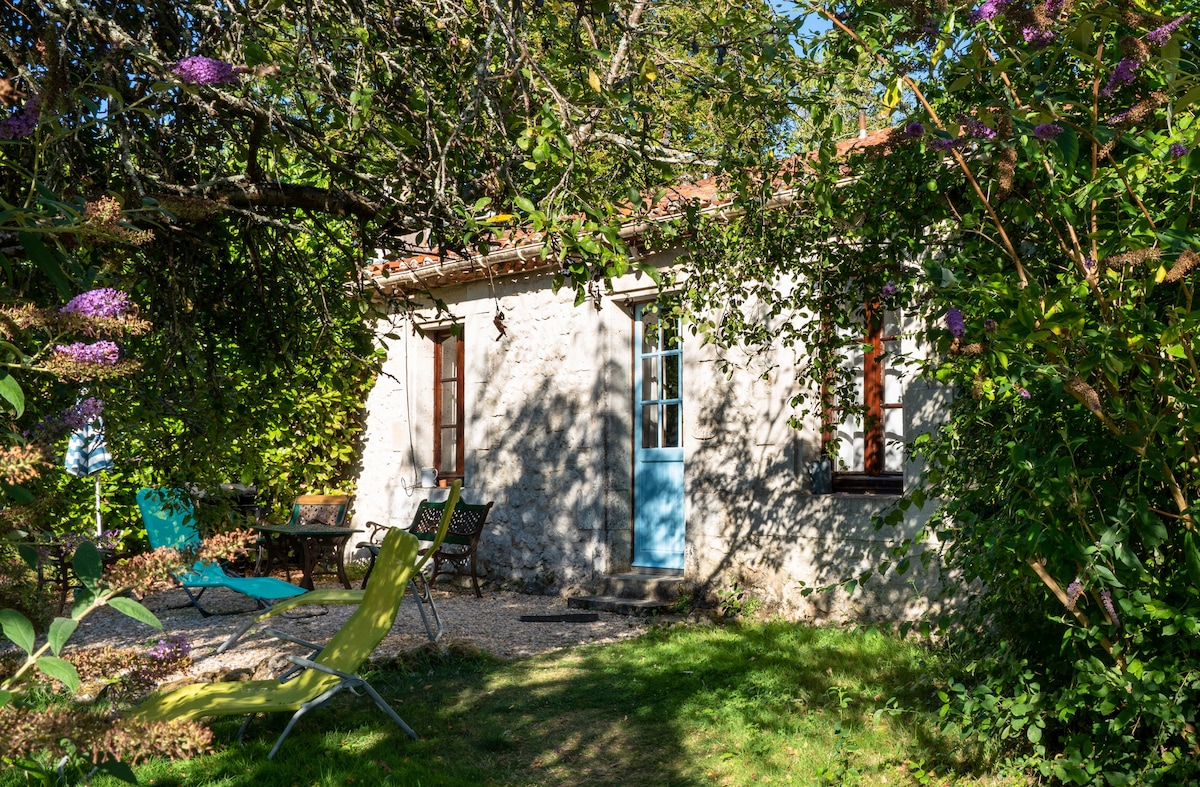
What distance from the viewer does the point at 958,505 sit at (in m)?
3.60

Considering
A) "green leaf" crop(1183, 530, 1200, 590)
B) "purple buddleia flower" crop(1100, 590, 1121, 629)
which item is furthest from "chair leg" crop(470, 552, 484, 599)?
"green leaf" crop(1183, 530, 1200, 590)

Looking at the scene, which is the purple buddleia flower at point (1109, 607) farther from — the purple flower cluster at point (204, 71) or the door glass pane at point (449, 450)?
the door glass pane at point (449, 450)

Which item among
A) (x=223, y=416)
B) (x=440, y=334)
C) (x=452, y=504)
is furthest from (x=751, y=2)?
(x=440, y=334)

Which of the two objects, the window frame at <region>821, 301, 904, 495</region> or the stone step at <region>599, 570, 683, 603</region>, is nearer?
the window frame at <region>821, 301, 904, 495</region>

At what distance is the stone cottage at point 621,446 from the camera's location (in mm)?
7391

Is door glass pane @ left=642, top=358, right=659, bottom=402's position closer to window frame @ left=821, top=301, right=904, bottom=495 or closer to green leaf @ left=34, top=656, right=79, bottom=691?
window frame @ left=821, top=301, right=904, bottom=495

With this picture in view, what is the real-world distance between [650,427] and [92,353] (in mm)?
7547

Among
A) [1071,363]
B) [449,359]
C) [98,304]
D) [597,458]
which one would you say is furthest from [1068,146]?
[449,359]

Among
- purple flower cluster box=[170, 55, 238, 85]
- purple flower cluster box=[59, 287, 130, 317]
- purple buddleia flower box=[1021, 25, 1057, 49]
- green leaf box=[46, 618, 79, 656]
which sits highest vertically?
purple buddleia flower box=[1021, 25, 1057, 49]

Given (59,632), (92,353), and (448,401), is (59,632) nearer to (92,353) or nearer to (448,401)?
(92,353)

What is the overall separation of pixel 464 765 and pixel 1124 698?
2.63 meters

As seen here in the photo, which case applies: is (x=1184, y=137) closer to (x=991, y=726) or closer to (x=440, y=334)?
(x=991, y=726)

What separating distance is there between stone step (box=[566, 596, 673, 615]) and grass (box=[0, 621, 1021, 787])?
5.60 feet

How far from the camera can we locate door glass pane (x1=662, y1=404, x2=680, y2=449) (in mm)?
8984
